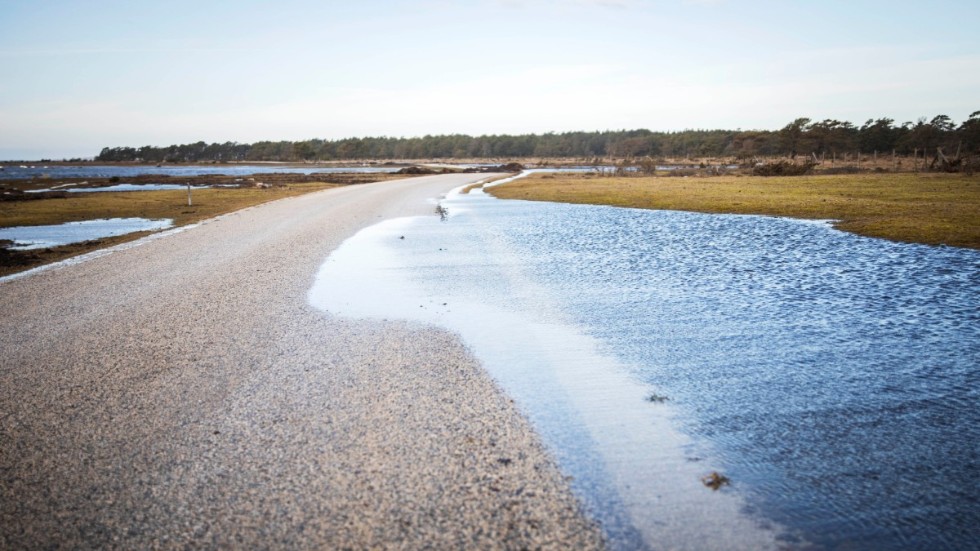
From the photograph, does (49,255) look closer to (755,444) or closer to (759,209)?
(755,444)

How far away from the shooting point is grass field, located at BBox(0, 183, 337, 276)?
1900cm

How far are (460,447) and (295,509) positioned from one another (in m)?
1.65

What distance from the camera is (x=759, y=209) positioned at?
29.9 meters

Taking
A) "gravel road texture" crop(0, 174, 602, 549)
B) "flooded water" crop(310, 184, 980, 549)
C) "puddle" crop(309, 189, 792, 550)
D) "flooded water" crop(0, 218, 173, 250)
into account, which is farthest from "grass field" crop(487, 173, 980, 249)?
"flooded water" crop(0, 218, 173, 250)

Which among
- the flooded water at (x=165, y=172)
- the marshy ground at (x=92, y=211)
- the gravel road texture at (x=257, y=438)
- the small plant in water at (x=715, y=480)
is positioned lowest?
A: the small plant in water at (x=715, y=480)

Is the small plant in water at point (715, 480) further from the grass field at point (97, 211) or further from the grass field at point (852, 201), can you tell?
the grass field at point (97, 211)

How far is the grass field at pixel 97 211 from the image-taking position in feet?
62.3

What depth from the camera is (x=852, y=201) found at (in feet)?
99.0

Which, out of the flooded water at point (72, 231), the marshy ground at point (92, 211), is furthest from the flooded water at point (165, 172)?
the flooded water at point (72, 231)

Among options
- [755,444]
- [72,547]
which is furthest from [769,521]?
[72,547]

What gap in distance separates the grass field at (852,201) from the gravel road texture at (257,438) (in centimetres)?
1761

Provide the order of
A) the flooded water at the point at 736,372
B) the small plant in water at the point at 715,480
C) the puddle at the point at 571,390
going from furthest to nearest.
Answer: the small plant in water at the point at 715,480
the flooded water at the point at 736,372
the puddle at the point at 571,390

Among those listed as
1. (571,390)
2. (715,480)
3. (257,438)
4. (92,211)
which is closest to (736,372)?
(571,390)

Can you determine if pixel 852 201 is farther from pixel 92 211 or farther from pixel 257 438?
pixel 92 211
